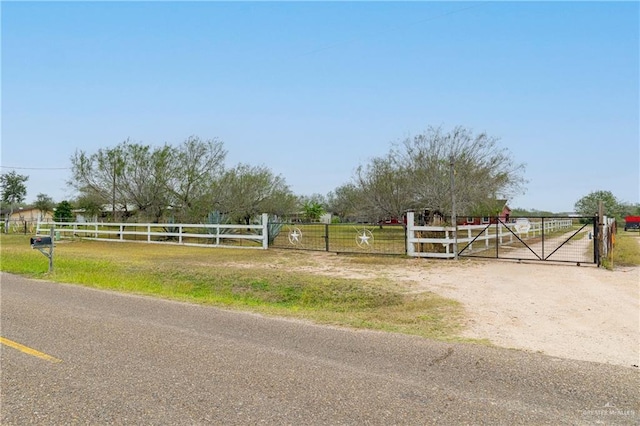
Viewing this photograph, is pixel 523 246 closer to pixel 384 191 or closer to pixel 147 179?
pixel 384 191

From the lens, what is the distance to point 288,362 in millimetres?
4703

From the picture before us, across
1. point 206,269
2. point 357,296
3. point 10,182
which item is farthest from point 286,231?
point 10,182

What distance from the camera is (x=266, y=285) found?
11211 millimetres

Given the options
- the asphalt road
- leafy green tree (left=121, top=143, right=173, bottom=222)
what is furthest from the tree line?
the asphalt road

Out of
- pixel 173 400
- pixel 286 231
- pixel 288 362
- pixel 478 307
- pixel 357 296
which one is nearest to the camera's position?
pixel 173 400

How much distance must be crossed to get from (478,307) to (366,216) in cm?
2602

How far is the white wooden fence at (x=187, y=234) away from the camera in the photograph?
20953 mm

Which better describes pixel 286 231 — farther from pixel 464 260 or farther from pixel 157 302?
pixel 157 302

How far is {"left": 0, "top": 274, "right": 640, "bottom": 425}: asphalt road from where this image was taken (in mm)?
3453

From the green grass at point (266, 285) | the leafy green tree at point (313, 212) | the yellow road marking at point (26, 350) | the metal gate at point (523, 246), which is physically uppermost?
the leafy green tree at point (313, 212)

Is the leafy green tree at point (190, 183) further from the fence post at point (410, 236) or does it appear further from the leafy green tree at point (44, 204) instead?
the leafy green tree at point (44, 204)

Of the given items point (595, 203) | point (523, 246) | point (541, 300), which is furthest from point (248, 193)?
point (595, 203)

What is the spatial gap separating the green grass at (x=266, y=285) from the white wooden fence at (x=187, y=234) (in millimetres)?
2364

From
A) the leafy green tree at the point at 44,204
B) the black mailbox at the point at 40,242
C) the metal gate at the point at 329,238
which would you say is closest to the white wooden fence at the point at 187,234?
the metal gate at the point at 329,238
